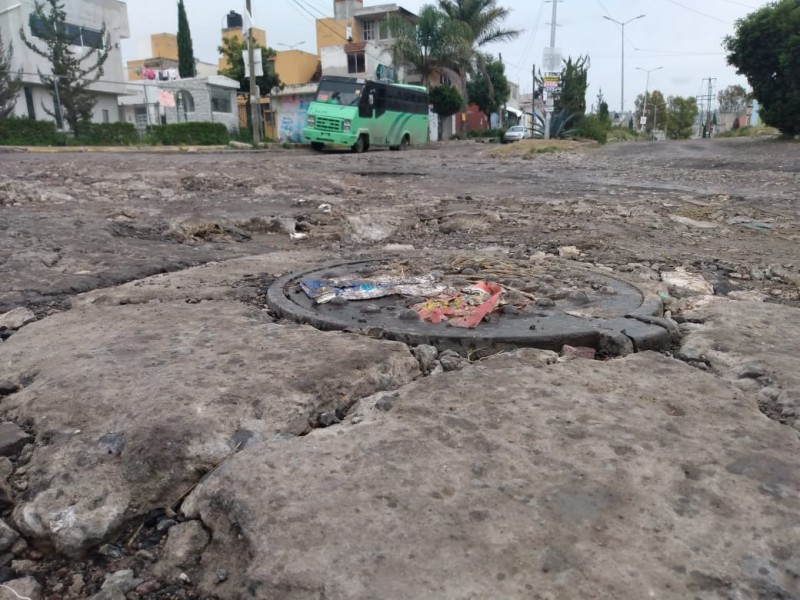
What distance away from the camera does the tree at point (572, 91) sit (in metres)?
31.7

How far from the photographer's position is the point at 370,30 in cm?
4366

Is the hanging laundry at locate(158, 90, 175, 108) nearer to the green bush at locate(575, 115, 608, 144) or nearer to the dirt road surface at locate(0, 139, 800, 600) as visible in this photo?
the green bush at locate(575, 115, 608, 144)

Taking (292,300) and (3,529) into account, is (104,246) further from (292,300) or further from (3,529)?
(3,529)

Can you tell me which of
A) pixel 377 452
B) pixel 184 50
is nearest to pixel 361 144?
pixel 377 452

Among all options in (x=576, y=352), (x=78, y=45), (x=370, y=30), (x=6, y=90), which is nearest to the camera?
(x=576, y=352)

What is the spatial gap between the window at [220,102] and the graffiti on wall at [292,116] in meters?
3.29

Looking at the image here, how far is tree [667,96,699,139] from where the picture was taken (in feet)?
188

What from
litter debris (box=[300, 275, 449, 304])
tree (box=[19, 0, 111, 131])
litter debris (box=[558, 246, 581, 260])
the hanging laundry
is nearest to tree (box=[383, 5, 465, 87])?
the hanging laundry

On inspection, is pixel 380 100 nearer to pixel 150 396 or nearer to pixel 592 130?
pixel 592 130

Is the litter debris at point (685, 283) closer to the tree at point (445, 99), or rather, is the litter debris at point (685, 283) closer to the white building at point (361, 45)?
the tree at point (445, 99)

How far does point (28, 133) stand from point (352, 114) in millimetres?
10579

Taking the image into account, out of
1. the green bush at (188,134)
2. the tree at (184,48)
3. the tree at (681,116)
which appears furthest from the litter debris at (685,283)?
the tree at (681,116)

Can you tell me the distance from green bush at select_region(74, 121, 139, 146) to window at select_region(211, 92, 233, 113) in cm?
1000

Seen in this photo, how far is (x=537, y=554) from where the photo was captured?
1251 mm
